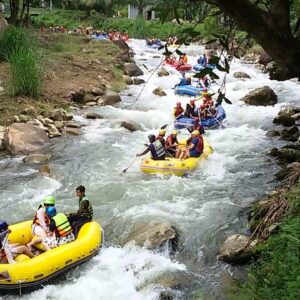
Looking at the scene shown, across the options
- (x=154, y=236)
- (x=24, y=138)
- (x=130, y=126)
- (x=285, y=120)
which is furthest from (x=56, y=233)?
(x=285, y=120)

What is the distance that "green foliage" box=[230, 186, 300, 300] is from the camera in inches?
142

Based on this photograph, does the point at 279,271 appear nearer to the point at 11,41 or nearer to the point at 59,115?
the point at 59,115

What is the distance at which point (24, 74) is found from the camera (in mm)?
12570

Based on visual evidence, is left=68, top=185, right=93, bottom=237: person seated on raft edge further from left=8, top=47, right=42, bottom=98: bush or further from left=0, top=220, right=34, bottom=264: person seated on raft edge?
left=8, top=47, right=42, bottom=98: bush

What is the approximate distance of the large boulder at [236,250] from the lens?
5875 millimetres

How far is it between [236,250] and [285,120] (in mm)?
8072

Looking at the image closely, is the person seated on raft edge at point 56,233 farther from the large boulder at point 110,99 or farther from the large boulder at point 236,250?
the large boulder at point 110,99

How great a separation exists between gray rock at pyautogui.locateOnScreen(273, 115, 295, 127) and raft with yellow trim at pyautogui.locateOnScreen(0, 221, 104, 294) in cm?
844

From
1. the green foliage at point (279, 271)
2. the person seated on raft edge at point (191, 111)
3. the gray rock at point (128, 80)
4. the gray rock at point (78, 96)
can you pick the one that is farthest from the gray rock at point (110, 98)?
the green foliage at point (279, 271)

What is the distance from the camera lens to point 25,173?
9438mm

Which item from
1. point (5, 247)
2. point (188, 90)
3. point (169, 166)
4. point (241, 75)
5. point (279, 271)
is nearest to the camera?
point (279, 271)

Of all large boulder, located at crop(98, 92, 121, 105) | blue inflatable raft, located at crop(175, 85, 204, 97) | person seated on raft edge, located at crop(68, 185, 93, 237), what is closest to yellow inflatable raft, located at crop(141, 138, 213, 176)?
person seated on raft edge, located at crop(68, 185, 93, 237)

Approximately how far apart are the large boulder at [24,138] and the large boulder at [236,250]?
6.04m

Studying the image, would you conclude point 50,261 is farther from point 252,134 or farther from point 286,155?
point 252,134
